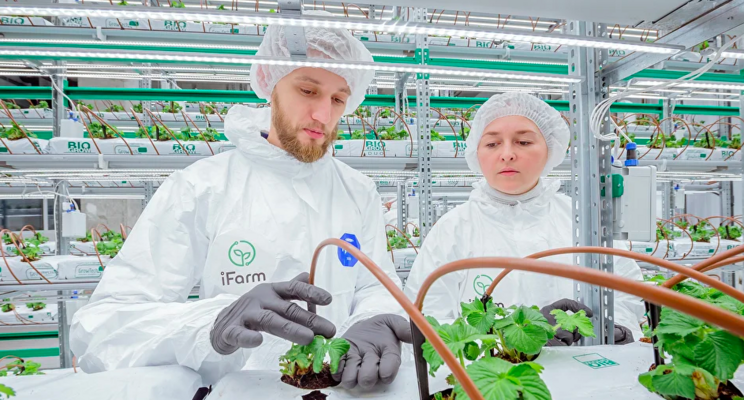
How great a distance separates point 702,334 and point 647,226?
0.41 meters

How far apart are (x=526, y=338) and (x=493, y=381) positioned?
15 centimetres

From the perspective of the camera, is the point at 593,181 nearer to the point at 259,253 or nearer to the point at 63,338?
the point at 259,253

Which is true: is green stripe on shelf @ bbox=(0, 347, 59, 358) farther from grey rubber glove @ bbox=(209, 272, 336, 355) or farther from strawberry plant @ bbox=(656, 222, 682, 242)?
strawberry plant @ bbox=(656, 222, 682, 242)

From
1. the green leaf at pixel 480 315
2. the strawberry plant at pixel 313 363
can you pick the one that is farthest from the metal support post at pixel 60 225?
the green leaf at pixel 480 315

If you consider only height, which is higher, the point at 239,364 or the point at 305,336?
the point at 305,336

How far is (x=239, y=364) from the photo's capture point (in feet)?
2.60

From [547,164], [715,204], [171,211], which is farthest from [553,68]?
[715,204]

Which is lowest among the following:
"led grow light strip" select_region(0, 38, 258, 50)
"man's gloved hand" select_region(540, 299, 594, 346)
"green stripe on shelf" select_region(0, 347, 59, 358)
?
"green stripe on shelf" select_region(0, 347, 59, 358)

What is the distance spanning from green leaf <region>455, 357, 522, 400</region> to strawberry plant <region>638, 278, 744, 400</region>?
188 millimetres

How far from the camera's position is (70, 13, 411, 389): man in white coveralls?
0.67 metres

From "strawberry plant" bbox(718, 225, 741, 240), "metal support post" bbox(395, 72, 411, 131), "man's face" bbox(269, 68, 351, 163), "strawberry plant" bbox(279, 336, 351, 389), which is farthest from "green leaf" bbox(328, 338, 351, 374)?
"strawberry plant" bbox(718, 225, 741, 240)

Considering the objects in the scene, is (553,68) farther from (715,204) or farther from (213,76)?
(715,204)

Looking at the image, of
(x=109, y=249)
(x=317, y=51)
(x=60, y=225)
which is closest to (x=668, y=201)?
(x=317, y=51)

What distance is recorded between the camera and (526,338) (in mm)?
472
